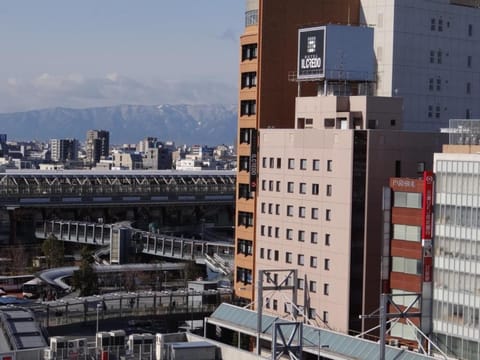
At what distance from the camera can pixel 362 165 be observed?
6856 centimetres

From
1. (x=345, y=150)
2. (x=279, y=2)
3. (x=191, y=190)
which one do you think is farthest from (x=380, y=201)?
(x=191, y=190)

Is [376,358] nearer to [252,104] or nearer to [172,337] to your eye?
[172,337]

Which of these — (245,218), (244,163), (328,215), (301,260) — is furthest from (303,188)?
(245,218)

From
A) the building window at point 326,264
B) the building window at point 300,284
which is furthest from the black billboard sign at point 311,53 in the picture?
the building window at point 300,284

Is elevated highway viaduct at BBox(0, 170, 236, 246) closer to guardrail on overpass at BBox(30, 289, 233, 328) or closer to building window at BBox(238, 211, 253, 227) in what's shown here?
guardrail on overpass at BBox(30, 289, 233, 328)

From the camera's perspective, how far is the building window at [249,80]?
259ft

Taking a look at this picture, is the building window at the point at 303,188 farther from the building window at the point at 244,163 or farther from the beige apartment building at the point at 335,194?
the building window at the point at 244,163

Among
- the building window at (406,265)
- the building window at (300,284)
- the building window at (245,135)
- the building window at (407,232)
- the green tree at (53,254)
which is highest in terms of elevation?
the building window at (245,135)

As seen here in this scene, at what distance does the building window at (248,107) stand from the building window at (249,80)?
3.69 ft

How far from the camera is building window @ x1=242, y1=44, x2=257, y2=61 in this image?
7925cm

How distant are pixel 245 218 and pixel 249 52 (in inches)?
462

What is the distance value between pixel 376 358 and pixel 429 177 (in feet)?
33.4

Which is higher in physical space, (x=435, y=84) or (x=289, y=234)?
(x=435, y=84)

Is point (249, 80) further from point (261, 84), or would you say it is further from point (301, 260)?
point (301, 260)
